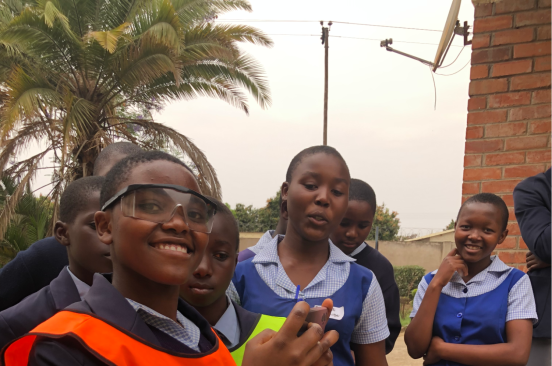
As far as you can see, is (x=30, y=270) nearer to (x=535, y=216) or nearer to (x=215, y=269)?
(x=215, y=269)

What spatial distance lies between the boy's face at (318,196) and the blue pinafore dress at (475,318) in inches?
31.7

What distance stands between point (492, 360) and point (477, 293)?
322mm

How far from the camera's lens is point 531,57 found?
357 cm

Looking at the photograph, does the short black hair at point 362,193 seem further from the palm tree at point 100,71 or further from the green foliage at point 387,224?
the green foliage at point 387,224

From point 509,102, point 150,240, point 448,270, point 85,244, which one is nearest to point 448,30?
point 509,102

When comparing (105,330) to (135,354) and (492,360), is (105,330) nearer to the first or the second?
(135,354)

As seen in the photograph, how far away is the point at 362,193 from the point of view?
9.06 feet

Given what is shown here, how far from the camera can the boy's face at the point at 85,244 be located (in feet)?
6.15

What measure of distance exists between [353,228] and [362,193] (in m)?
0.22

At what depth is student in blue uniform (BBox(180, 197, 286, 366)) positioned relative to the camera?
1.66 meters

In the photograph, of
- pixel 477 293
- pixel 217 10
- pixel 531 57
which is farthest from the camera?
pixel 217 10

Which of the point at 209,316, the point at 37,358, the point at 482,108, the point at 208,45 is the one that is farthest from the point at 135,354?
the point at 208,45

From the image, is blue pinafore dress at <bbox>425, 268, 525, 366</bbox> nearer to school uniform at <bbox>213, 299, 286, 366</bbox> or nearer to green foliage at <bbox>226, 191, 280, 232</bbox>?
school uniform at <bbox>213, 299, 286, 366</bbox>

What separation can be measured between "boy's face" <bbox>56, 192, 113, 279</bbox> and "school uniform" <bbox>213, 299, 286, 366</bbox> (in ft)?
1.71
